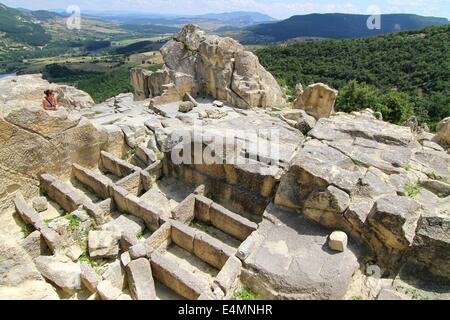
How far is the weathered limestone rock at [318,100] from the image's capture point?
14578 millimetres

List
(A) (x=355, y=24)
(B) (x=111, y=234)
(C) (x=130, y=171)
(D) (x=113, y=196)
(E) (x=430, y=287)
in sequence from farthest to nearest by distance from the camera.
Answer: (A) (x=355, y=24)
(C) (x=130, y=171)
(D) (x=113, y=196)
(B) (x=111, y=234)
(E) (x=430, y=287)

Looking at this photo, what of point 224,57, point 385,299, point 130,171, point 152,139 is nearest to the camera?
point 385,299

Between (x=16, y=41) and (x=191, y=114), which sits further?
(x=16, y=41)

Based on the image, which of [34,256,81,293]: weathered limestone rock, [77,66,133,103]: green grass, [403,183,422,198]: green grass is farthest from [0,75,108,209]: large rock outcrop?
[77,66,133,103]: green grass

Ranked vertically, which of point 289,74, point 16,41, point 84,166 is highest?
point 16,41

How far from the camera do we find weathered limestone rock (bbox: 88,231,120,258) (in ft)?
24.3

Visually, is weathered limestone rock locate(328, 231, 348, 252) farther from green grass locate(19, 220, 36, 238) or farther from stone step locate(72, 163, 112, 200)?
green grass locate(19, 220, 36, 238)

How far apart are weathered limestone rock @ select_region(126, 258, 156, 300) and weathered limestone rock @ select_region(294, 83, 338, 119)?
11.8 metres

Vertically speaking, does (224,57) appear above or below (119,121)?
above

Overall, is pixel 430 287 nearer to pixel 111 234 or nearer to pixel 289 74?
pixel 111 234

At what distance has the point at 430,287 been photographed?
5.77 meters

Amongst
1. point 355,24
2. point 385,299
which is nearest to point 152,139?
point 385,299

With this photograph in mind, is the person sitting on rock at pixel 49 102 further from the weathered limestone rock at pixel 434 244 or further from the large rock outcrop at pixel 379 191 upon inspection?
the weathered limestone rock at pixel 434 244

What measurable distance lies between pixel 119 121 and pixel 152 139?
297cm
